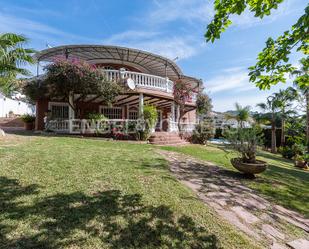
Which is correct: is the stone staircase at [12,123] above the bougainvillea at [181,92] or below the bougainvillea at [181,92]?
below

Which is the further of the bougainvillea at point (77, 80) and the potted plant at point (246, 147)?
the bougainvillea at point (77, 80)

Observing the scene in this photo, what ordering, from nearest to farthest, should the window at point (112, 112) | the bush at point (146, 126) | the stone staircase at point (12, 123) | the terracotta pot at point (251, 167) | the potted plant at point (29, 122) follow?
the terracotta pot at point (251, 167) → the bush at point (146, 126) → the potted plant at point (29, 122) → the window at point (112, 112) → the stone staircase at point (12, 123)

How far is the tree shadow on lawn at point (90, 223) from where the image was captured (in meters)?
2.52

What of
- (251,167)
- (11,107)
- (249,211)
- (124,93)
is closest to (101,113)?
(124,93)

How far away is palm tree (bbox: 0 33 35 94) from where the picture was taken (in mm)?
8014

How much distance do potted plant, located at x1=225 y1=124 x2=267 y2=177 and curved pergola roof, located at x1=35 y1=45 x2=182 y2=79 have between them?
10090 mm

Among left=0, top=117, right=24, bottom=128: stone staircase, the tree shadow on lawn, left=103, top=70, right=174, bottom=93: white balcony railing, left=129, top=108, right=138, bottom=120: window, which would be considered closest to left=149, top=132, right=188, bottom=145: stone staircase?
left=103, top=70, right=174, bottom=93: white balcony railing

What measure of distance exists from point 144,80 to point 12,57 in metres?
7.64

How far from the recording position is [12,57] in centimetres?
838

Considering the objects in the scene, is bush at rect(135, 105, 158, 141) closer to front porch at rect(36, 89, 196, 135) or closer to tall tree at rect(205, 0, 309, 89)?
front porch at rect(36, 89, 196, 135)

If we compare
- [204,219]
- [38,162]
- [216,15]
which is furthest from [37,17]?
[204,219]

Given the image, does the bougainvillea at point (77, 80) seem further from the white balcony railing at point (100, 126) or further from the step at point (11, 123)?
the step at point (11, 123)

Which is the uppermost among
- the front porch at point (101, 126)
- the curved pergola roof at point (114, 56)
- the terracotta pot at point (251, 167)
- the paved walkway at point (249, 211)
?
the curved pergola roof at point (114, 56)

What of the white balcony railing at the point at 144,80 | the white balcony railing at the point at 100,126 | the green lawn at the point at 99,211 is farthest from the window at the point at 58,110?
the green lawn at the point at 99,211
